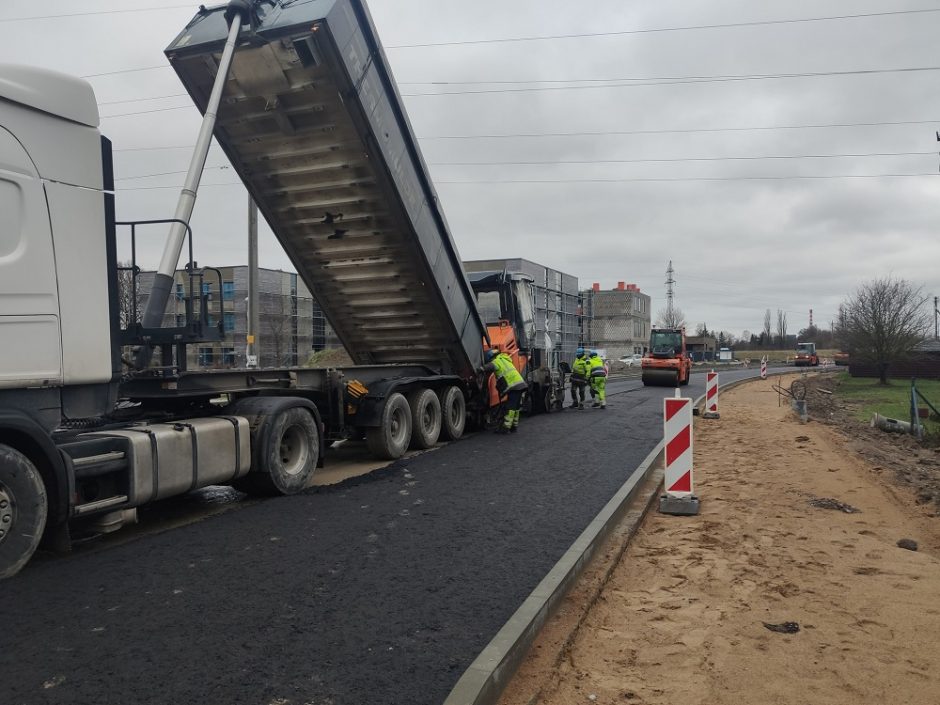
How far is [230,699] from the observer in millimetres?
3016

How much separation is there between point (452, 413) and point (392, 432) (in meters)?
2.11

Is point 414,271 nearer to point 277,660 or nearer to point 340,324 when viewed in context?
point 340,324

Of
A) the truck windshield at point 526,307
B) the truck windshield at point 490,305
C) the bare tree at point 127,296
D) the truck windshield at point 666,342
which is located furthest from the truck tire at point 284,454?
the truck windshield at point 666,342

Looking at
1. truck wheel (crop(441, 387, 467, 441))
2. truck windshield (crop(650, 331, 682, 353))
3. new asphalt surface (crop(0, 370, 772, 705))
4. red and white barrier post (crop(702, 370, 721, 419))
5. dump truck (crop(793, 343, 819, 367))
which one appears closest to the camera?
new asphalt surface (crop(0, 370, 772, 705))

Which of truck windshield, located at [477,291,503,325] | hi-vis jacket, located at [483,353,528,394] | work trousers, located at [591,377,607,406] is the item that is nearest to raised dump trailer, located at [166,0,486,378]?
hi-vis jacket, located at [483,353,528,394]

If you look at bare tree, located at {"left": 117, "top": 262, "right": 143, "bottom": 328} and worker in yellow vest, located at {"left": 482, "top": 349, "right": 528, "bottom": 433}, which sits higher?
bare tree, located at {"left": 117, "top": 262, "right": 143, "bottom": 328}

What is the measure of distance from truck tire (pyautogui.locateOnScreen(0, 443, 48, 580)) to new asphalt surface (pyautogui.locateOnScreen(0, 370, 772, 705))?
16 centimetres

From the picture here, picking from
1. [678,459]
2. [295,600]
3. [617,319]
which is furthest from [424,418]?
[617,319]

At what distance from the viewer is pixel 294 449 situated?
7.55m

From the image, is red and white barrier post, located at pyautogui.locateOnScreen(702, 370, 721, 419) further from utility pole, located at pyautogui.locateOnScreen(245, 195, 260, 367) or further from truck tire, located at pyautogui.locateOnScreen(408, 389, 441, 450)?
utility pole, located at pyautogui.locateOnScreen(245, 195, 260, 367)

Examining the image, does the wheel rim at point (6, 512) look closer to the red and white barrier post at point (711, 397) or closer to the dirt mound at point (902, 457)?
the dirt mound at point (902, 457)

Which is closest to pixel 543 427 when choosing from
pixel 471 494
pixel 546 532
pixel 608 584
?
pixel 471 494

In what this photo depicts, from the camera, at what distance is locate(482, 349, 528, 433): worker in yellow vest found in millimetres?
12062

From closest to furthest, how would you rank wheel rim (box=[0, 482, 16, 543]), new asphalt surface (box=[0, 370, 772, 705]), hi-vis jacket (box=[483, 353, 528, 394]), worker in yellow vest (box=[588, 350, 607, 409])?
new asphalt surface (box=[0, 370, 772, 705]) < wheel rim (box=[0, 482, 16, 543]) < hi-vis jacket (box=[483, 353, 528, 394]) < worker in yellow vest (box=[588, 350, 607, 409])
